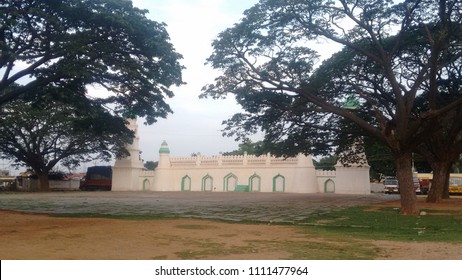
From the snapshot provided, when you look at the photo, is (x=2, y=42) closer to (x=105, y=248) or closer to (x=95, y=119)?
(x=95, y=119)

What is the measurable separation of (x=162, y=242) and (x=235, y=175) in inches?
1201

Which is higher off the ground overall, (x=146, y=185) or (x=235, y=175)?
(x=235, y=175)

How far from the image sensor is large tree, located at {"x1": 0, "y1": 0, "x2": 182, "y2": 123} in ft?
41.4

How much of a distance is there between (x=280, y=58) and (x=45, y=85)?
7949 mm

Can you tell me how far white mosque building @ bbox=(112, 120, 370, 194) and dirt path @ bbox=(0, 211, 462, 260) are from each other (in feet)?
78.6

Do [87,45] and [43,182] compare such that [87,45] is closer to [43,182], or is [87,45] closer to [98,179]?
[43,182]

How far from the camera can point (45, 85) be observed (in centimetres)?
1493

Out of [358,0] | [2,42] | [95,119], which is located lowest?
[95,119]

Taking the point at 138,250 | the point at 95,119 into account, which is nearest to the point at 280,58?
the point at 95,119

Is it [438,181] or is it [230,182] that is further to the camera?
[230,182]

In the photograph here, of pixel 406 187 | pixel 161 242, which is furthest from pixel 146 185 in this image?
pixel 161 242

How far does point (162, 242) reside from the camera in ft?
29.1

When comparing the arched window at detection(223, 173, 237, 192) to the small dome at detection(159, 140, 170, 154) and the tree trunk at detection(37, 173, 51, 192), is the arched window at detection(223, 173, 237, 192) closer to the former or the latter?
the small dome at detection(159, 140, 170, 154)

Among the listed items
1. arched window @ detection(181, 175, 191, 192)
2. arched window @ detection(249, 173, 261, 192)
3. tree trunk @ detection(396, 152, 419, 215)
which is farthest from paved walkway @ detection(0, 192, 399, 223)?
arched window @ detection(181, 175, 191, 192)
